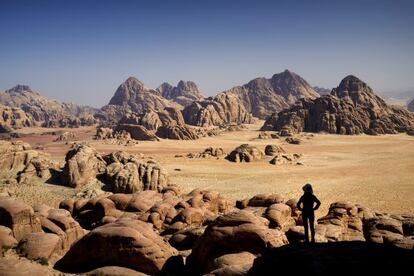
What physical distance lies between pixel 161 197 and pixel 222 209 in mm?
5974

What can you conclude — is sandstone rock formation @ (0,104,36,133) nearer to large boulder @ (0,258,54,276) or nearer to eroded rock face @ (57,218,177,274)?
eroded rock face @ (57,218,177,274)

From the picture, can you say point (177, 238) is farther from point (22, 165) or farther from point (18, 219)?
point (22, 165)

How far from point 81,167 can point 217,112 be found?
11247 cm

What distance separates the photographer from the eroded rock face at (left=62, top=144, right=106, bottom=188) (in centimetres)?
3938

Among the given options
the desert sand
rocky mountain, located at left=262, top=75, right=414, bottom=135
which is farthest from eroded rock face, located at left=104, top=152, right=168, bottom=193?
rocky mountain, located at left=262, top=75, right=414, bottom=135

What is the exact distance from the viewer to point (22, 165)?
144ft

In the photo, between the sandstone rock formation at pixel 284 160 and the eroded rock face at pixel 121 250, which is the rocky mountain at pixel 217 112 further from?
the eroded rock face at pixel 121 250

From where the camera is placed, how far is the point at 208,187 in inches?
1644

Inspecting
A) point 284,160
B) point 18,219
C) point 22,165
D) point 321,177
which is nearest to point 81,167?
point 22,165

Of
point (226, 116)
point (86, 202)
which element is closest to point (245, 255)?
point (86, 202)

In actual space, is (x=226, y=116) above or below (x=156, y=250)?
above

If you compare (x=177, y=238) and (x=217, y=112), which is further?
(x=217, y=112)

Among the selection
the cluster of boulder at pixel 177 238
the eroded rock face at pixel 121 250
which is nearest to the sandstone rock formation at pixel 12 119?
the cluster of boulder at pixel 177 238

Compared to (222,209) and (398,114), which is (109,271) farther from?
(398,114)
